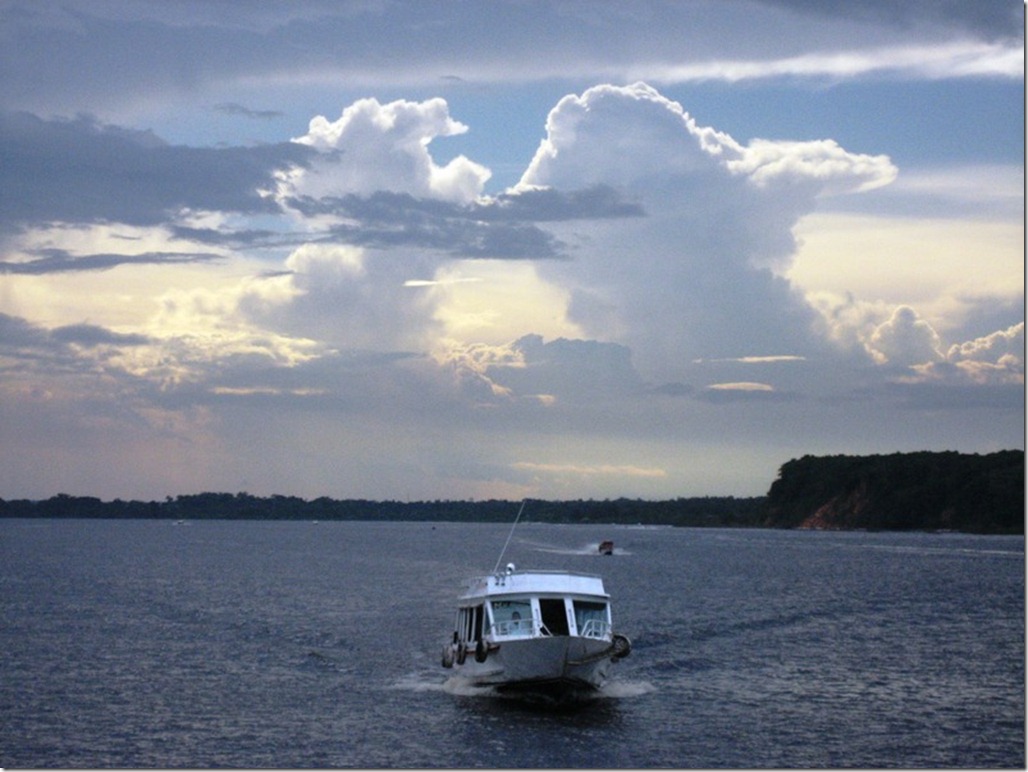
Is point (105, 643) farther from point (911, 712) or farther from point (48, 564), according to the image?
point (48, 564)

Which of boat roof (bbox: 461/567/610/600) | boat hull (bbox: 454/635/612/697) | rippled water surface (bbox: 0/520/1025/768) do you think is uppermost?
boat roof (bbox: 461/567/610/600)

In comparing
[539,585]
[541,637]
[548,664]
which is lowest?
[548,664]

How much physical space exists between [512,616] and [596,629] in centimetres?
354

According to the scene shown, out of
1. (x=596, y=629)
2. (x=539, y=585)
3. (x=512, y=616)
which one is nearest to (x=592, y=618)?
(x=596, y=629)

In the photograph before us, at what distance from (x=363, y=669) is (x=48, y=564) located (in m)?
109

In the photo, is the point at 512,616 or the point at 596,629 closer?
the point at 596,629

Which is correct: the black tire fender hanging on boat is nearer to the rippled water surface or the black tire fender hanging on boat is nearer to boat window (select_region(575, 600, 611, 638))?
boat window (select_region(575, 600, 611, 638))

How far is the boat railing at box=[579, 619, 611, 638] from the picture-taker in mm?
52281

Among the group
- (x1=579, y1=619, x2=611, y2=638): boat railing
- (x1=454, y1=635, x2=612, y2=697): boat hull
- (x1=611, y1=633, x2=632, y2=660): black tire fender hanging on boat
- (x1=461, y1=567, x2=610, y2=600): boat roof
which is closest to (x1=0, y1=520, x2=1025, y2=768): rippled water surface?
(x1=454, y1=635, x2=612, y2=697): boat hull

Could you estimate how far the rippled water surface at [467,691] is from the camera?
44.3 metres

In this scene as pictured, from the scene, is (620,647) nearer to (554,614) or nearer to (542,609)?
(554,614)

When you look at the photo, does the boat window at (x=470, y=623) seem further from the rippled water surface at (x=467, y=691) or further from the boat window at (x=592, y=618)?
the boat window at (x=592, y=618)

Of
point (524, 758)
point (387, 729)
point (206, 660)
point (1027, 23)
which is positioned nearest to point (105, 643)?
point (206, 660)

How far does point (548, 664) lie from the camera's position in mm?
50469
